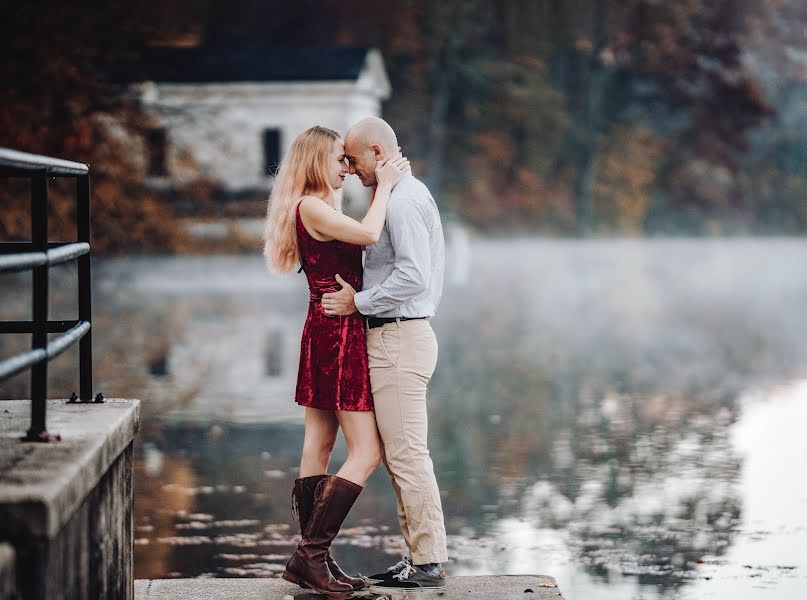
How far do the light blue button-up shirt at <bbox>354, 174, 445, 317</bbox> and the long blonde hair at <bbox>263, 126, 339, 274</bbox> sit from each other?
0.96 feet

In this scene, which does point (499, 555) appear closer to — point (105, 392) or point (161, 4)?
point (105, 392)

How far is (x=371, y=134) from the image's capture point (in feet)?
20.1

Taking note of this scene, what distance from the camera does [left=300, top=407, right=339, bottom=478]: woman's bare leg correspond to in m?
6.30

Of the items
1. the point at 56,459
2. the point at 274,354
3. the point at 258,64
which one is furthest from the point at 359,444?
the point at 258,64

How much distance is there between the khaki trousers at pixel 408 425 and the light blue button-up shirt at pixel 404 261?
0.37ft

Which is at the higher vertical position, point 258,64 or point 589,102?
point 589,102

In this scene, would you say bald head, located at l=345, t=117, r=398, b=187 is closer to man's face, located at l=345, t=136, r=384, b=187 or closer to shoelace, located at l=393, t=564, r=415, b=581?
man's face, located at l=345, t=136, r=384, b=187

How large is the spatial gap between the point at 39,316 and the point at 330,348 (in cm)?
161

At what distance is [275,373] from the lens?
660 inches

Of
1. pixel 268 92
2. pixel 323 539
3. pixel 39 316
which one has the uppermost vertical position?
pixel 268 92

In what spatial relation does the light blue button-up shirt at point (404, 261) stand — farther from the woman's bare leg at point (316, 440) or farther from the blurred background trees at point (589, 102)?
the blurred background trees at point (589, 102)

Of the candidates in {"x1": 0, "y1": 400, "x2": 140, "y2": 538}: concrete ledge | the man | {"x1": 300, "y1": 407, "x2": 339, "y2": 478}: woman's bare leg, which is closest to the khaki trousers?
the man

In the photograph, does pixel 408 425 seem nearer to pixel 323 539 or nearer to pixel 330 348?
pixel 330 348

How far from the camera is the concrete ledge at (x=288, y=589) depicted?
6.00 m
